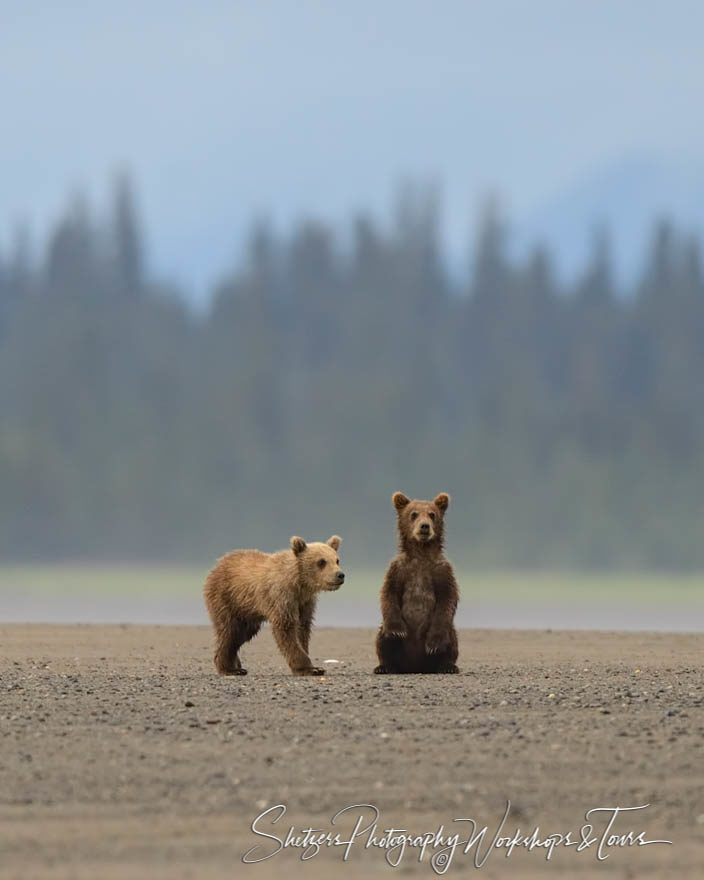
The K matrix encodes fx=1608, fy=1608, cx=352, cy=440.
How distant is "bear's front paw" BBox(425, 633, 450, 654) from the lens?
14875 mm

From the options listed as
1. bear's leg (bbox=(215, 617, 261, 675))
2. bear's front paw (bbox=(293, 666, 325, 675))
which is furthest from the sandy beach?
bear's leg (bbox=(215, 617, 261, 675))

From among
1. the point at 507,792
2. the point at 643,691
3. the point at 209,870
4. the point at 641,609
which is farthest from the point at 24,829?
the point at 641,609

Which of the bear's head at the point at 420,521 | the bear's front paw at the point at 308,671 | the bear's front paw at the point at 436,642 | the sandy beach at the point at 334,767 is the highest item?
the bear's head at the point at 420,521

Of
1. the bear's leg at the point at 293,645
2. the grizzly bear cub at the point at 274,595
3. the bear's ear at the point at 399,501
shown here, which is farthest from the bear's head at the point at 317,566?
the bear's ear at the point at 399,501

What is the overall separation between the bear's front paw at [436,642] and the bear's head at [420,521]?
33.3 inches

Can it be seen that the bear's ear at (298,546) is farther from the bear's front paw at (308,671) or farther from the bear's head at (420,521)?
the bear's front paw at (308,671)

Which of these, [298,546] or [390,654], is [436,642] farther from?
[298,546]

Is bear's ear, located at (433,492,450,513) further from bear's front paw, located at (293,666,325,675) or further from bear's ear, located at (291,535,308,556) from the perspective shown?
bear's front paw, located at (293,666,325,675)

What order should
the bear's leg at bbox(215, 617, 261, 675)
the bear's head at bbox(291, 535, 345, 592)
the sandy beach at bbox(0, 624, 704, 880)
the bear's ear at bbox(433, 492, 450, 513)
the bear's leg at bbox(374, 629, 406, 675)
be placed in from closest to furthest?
1. the sandy beach at bbox(0, 624, 704, 880)
2. the bear's head at bbox(291, 535, 345, 592)
3. the bear's leg at bbox(374, 629, 406, 675)
4. the bear's ear at bbox(433, 492, 450, 513)
5. the bear's leg at bbox(215, 617, 261, 675)

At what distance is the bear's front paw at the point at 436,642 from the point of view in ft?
48.8

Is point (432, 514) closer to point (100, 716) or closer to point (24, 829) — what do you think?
point (100, 716)

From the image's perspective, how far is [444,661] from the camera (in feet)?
49.3

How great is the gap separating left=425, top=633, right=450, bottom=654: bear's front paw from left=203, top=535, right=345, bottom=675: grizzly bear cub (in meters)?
0.98

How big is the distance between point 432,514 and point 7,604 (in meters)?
21.9
